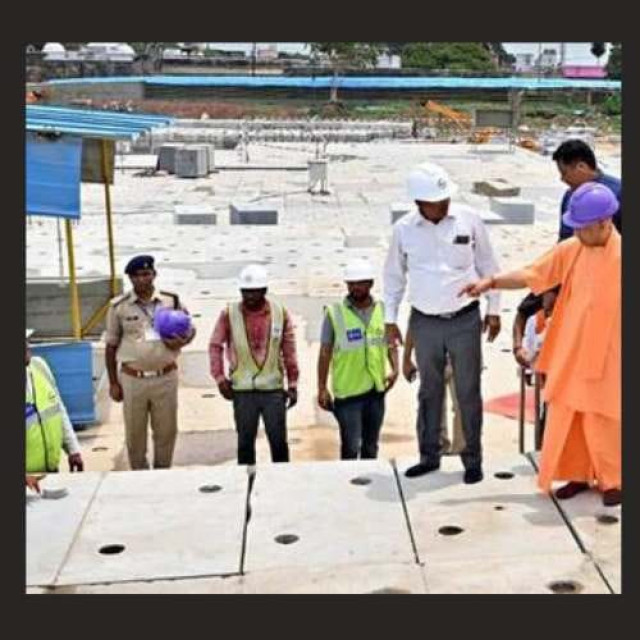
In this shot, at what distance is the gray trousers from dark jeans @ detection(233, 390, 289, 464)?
94 centimetres

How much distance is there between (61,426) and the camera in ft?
17.8

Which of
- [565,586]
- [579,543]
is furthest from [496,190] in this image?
[565,586]

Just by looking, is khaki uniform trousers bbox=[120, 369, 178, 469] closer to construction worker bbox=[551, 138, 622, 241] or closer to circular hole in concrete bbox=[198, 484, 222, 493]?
circular hole in concrete bbox=[198, 484, 222, 493]

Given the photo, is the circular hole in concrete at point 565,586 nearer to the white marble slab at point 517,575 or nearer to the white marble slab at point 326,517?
the white marble slab at point 517,575

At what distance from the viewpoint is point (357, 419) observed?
619cm

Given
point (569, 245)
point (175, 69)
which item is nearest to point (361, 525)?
point (569, 245)

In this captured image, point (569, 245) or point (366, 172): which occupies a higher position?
point (366, 172)

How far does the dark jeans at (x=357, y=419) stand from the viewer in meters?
6.14

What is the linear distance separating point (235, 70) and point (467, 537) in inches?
3012

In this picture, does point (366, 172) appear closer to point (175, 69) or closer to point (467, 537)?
point (467, 537)

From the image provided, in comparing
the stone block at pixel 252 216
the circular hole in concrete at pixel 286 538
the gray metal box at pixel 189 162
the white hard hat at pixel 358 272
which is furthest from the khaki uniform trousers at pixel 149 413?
the gray metal box at pixel 189 162

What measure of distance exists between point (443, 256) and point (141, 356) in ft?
6.75

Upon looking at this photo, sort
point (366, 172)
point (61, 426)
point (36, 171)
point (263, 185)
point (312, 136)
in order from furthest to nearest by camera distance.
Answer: point (312, 136)
point (366, 172)
point (263, 185)
point (36, 171)
point (61, 426)

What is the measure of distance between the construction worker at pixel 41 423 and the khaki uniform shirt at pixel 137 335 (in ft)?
2.66
